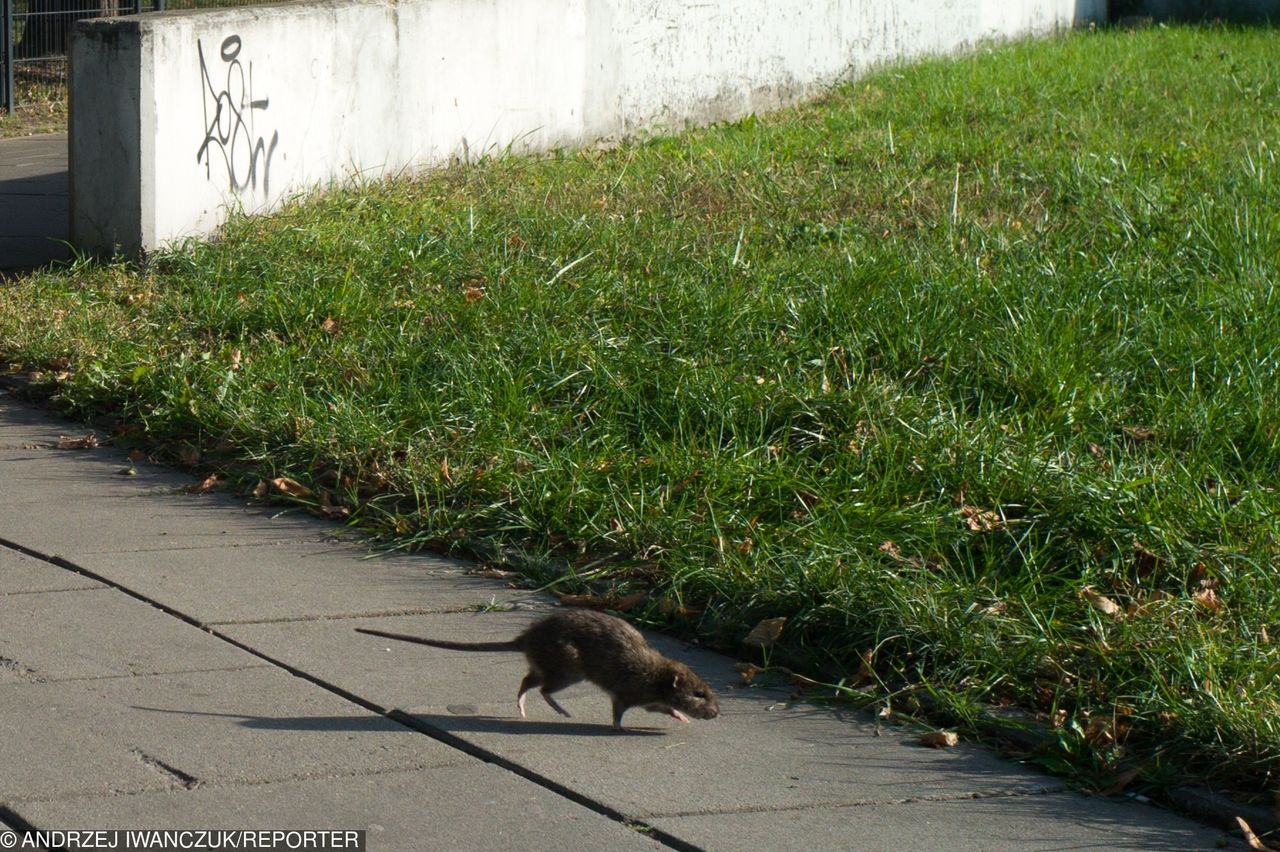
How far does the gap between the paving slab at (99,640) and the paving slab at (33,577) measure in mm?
62

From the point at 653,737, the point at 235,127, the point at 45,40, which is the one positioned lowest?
the point at 653,737

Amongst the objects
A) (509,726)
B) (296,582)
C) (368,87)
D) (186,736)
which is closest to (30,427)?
(296,582)

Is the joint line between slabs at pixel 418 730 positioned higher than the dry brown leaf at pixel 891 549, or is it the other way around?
the dry brown leaf at pixel 891 549

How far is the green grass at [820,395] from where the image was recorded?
4816mm

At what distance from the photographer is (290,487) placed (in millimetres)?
6309

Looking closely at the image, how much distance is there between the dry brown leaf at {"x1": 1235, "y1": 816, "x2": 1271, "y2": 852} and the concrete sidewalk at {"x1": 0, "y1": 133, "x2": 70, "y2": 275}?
8.04 m

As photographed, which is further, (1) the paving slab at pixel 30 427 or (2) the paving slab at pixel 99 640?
(1) the paving slab at pixel 30 427

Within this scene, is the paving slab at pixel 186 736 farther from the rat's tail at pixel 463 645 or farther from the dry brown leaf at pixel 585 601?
the dry brown leaf at pixel 585 601

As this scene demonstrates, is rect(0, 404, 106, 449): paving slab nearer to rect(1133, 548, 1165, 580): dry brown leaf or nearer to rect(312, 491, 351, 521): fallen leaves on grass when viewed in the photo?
rect(312, 491, 351, 521): fallen leaves on grass

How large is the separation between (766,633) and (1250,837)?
1.60m

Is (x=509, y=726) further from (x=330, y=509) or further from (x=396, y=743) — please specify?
(x=330, y=509)

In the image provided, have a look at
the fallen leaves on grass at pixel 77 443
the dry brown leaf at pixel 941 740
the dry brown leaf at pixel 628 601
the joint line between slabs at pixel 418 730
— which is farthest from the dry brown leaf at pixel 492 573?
the fallen leaves on grass at pixel 77 443

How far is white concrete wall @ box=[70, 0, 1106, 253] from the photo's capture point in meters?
9.35

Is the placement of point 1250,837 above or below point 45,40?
below
